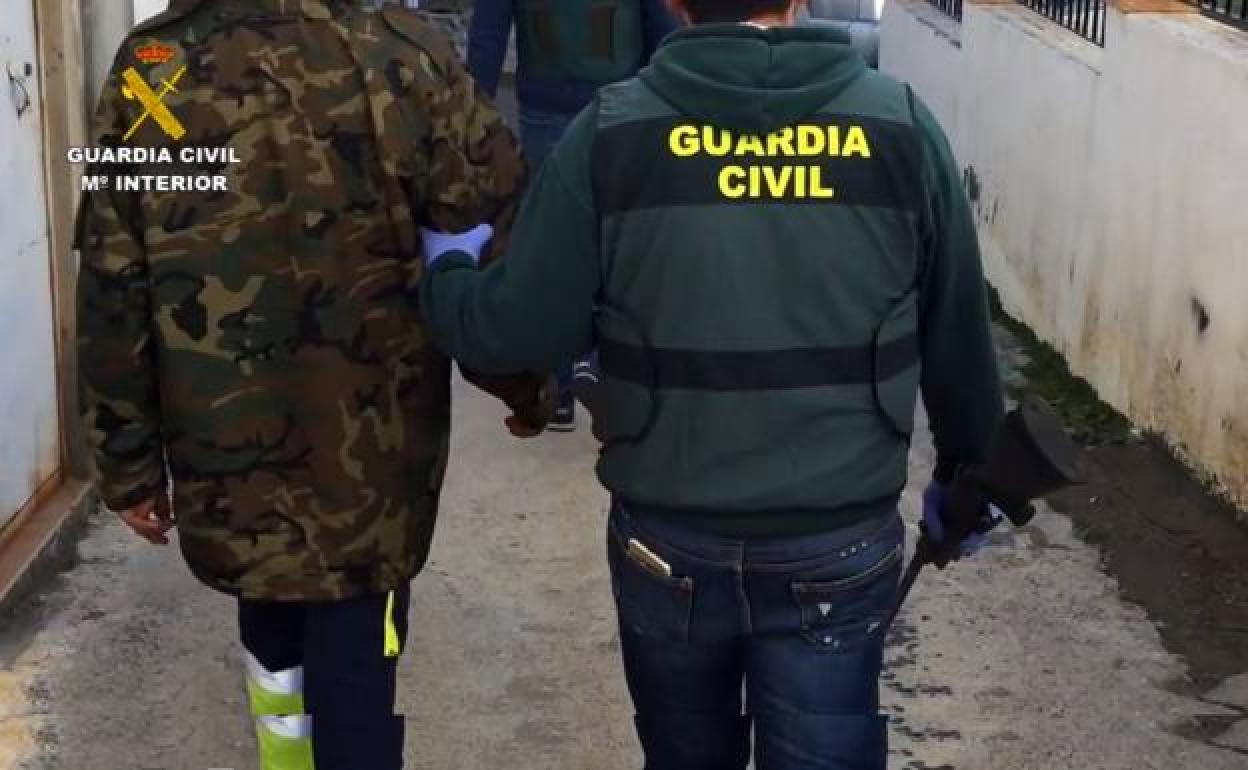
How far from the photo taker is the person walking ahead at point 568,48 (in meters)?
6.20

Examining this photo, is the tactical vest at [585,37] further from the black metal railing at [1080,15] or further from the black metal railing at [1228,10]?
the black metal railing at [1080,15]

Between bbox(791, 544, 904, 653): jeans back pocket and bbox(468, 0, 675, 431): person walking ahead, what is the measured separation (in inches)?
129

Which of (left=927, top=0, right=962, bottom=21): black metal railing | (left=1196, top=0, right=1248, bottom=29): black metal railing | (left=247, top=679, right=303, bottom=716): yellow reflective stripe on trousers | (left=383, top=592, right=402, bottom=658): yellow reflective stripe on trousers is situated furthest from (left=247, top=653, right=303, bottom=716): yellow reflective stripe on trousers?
(left=927, top=0, right=962, bottom=21): black metal railing

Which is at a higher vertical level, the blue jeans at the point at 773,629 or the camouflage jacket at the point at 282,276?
the camouflage jacket at the point at 282,276

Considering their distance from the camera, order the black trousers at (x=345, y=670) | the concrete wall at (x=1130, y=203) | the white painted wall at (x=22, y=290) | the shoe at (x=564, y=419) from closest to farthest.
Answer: the black trousers at (x=345, y=670)
the white painted wall at (x=22, y=290)
the concrete wall at (x=1130, y=203)
the shoe at (x=564, y=419)

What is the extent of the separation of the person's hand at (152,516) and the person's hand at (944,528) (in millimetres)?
1241

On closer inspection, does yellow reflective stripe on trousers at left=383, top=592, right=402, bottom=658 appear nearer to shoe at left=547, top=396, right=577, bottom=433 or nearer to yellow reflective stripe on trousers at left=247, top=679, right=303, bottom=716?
yellow reflective stripe on trousers at left=247, top=679, right=303, bottom=716

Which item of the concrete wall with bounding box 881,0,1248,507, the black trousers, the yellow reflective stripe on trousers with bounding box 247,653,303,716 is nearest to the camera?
the black trousers

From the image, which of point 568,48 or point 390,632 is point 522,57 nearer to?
point 568,48

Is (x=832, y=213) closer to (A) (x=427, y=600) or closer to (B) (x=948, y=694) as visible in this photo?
(B) (x=948, y=694)

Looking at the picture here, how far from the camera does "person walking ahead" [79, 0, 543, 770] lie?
→ 3123mm

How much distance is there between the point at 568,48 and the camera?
244 inches

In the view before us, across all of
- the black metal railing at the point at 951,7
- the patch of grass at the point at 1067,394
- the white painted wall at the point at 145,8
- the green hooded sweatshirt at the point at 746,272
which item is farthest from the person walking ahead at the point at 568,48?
the black metal railing at the point at 951,7

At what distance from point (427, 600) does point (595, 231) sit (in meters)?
2.49
